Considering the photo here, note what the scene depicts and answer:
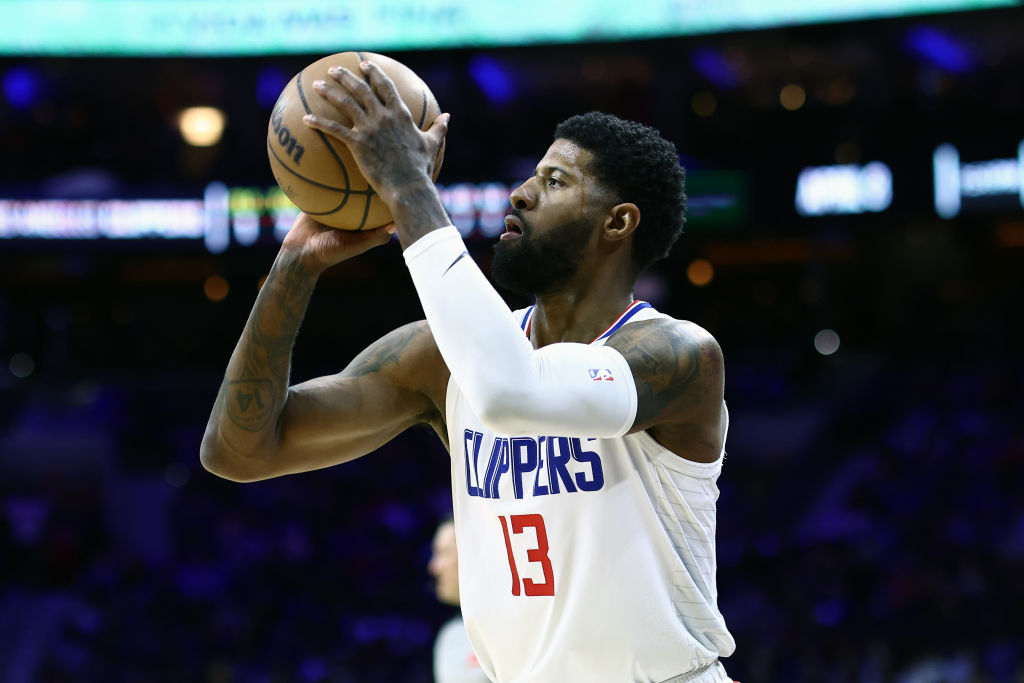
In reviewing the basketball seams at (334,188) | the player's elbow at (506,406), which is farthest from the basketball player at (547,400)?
the basketball seams at (334,188)

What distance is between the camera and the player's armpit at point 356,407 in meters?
2.79

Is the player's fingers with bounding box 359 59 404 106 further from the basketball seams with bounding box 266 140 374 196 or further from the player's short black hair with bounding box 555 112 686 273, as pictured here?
the player's short black hair with bounding box 555 112 686 273

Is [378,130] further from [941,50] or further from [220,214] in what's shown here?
[941,50]

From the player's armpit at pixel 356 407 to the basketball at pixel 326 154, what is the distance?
43 cm

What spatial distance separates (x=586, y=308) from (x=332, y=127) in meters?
0.75

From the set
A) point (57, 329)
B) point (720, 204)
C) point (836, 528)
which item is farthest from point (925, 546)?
point (57, 329)

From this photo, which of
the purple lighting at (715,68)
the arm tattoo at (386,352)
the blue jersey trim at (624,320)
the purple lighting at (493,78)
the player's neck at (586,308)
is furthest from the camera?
the purple lighting at (493,78)

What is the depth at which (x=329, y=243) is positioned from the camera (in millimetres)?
2633

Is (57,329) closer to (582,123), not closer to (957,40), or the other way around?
(957,40)

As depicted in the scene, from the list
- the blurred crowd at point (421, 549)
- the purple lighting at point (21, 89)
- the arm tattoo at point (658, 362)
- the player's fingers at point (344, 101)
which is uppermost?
the purple lighting at point (21, 89)

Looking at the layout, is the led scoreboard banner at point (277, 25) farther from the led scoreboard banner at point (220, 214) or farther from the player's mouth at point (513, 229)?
the player's mouth at point (513, 229)

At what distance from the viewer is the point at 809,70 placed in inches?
623

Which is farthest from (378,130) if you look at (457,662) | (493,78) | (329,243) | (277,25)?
(493,78)

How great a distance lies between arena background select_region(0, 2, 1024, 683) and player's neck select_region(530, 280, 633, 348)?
7175mm
